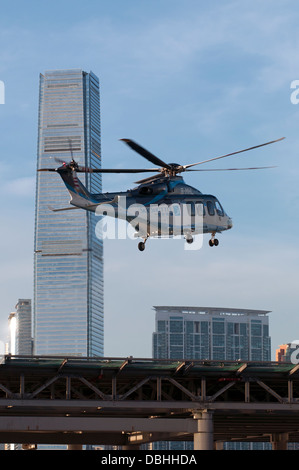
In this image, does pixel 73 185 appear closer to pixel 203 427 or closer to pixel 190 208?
pixel 190 208

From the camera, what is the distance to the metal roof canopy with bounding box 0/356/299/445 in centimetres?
6431

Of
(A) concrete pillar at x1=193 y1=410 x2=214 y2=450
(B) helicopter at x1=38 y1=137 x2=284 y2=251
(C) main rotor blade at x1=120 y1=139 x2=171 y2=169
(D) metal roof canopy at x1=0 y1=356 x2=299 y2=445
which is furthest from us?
(B) helicopter at x1=38 y1=137 x2=284 y2=251

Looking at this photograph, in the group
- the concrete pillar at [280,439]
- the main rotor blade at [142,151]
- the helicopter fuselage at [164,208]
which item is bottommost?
the concrete pillar at [280,439]

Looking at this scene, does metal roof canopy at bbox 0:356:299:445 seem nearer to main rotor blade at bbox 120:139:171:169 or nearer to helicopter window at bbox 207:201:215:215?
helicopter window at bbox 207:201:215:215

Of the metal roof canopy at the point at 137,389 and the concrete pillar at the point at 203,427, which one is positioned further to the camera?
the concrete pillar at the point at 203,427

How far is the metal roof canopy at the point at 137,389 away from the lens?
64.3m

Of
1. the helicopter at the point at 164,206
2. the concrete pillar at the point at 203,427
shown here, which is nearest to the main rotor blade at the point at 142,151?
the helicopter at the point at 164,206

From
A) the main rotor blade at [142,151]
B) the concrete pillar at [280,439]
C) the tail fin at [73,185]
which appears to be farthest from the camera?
the concrete pillar at [280,439]

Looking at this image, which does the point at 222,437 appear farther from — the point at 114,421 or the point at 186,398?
the point at 114,421

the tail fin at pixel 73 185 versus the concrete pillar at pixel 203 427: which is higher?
the tail fin at pixel 73 185

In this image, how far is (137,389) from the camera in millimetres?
68750

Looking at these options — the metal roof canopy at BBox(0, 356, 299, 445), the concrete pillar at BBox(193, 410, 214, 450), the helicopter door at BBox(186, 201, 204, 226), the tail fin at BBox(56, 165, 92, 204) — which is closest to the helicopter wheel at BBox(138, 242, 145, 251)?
the helicopter door at BBox(186, 201, 204, 226)

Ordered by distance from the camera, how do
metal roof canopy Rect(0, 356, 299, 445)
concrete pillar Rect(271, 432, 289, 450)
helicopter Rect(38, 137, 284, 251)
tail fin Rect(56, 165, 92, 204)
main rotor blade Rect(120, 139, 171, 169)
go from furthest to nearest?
concrete pillar Rect(271, 432, 289, 450) → tail fin Rect(56, 165, 92, 204) → helicopter Rect(38, 137, 284, 251) → metal roof canopy Rect(0, 356, 299, 445) → main rotor blade Rect(120, 139, 171, 169)

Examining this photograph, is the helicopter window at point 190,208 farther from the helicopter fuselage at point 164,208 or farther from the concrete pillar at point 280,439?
the concrete pillar at point 280,439
